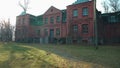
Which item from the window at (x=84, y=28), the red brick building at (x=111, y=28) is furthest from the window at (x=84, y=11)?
the red brick building at (x=111, y=28)

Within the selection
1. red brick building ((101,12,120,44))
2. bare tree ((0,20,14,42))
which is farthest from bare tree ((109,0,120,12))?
bare tree ((0,20,14,42))

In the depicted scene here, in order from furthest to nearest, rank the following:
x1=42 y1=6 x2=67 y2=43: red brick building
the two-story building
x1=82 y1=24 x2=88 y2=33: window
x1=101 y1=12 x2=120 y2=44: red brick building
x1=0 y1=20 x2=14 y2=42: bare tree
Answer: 1. x1=0 y1=20 x2=14 y2=42: bare tree
2. x1=42 y1=6 x2=67 y2=43: red brick building
3. x1=101 y1=12 x2=120 y2=44: red brick building
4. x1=82 y1=24 x2=88 y2=33: window
5. the two-story building

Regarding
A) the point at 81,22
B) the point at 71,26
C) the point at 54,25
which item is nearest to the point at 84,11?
the point at 81,22

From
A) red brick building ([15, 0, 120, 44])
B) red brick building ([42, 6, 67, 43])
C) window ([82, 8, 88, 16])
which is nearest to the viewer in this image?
red brick building ([15, 0, 120, 44])

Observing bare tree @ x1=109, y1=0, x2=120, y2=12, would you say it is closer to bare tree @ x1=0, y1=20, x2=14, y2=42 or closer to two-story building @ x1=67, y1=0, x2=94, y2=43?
two-story building @ x1=67, y1=0, x2=94, y2=43

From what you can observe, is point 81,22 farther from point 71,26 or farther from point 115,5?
point 115,5

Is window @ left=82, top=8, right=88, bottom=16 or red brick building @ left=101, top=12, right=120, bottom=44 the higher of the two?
window @ left=82, top=8, right=88, bottom=16

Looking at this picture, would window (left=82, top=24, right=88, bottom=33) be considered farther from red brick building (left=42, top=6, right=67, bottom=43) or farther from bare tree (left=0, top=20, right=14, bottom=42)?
bare tree (left=0, top=20, right=14, bottom=42)

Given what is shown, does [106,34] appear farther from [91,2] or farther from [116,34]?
[91,2]

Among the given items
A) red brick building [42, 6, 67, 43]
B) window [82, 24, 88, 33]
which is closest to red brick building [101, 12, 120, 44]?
window [82, 24, 88, 33]

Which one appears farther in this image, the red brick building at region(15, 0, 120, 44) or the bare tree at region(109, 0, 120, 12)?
the bare tree at region(109, 0, 120, 12)

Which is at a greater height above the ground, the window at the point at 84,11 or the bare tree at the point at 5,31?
Result: the window at the point at 84,11

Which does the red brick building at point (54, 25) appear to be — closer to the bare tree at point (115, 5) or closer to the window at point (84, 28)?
the window at point (84, 28)

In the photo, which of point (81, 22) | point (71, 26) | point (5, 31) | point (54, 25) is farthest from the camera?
point (5, 31)
